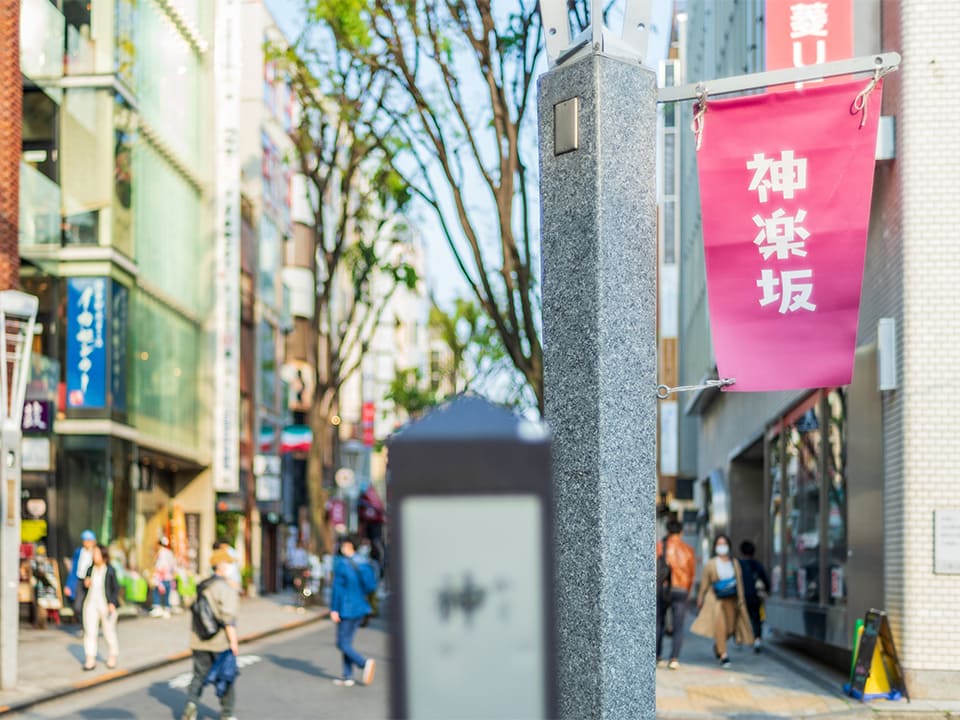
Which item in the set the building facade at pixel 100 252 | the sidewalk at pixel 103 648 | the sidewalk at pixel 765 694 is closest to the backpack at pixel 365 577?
the sidewalk at pixel 103 648

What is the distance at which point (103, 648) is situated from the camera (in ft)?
75.8

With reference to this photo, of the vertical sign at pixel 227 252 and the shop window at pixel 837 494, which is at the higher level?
the vertical sign at pixel 227 252

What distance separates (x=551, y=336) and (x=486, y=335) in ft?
151

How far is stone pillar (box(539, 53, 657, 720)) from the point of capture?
5547 mm

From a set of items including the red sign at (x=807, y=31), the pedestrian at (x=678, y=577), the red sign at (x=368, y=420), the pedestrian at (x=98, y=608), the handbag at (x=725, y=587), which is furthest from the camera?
the red sign at (x=368, y=420)

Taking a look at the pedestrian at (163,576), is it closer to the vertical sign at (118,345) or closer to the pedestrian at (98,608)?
the vertical sign at (118,345)

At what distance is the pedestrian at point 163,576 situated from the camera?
32781 mm

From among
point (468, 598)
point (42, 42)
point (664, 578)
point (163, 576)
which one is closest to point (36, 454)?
point (163, 576)

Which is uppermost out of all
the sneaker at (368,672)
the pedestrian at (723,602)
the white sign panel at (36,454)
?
the white sign panel at (36,454)

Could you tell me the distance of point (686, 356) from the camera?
149 feet

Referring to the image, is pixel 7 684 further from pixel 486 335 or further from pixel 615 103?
pixel 486 335

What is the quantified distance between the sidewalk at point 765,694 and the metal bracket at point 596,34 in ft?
27.7

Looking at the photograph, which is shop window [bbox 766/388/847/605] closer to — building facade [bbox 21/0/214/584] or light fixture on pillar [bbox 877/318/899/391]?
light fixture on pillar [bbox 877/318/899/391]

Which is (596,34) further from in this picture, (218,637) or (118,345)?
(118,345)
